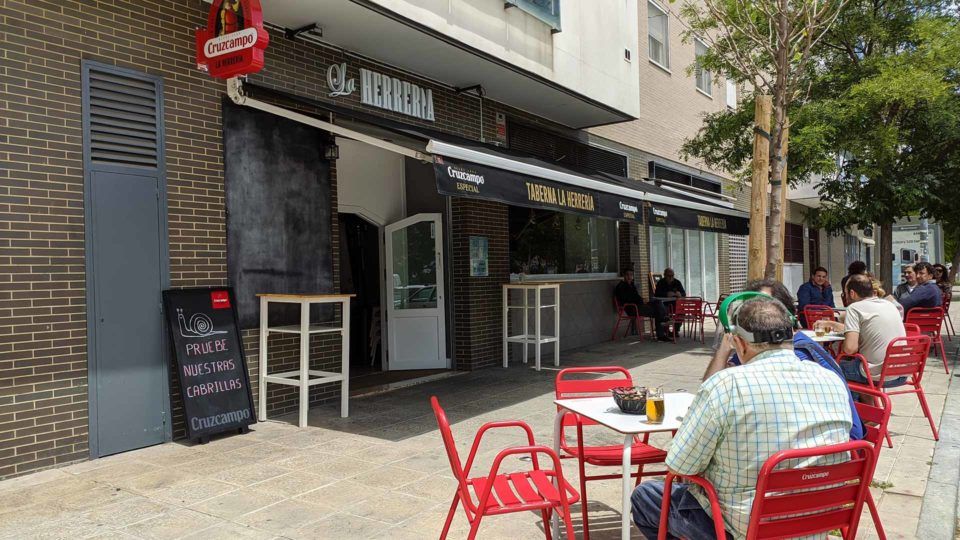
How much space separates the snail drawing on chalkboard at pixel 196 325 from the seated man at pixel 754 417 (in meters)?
4.71

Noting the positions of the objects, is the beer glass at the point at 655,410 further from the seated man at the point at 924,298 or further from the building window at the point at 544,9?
the seated man at the point at 924,298

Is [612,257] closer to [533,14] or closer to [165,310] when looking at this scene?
[533,14]

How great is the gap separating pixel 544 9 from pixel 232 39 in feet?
16.4

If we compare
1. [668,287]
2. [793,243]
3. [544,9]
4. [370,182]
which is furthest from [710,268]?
[370,182]

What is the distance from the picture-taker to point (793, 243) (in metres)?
27.4

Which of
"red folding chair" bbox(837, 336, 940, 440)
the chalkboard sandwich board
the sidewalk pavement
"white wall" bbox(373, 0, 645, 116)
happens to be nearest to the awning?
"white wall" bbox(373, 0, 645, 116)

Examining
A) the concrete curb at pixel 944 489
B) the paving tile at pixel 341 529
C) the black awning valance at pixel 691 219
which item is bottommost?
the concrete curb at pixel 944 489

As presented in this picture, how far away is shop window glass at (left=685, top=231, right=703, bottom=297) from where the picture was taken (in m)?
17.8

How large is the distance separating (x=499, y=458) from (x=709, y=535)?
2.91 feet

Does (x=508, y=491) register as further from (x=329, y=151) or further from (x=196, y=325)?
(x=329, y=151)

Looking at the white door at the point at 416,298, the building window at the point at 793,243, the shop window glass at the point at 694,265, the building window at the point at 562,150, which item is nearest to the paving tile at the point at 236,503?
the white door at the point at 416,298

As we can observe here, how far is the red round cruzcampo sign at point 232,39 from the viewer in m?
5.64

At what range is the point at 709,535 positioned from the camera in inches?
105

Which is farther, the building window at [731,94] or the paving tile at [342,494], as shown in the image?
the building window at [731,94]
